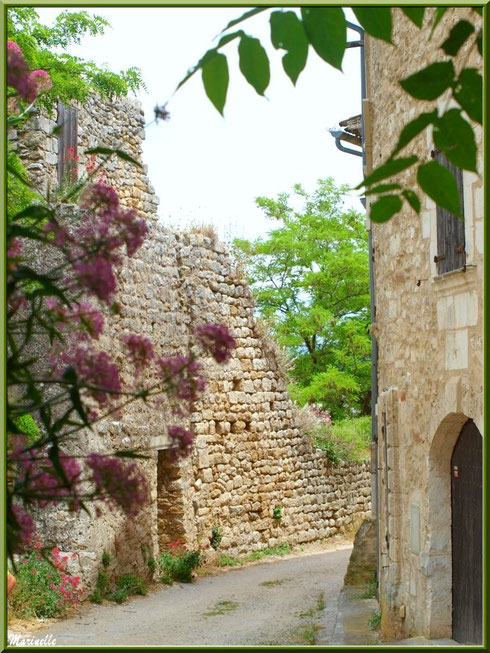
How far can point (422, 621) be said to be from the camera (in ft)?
20.4

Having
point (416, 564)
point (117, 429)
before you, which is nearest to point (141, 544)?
point (117, 429)

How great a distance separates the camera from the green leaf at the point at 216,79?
168cm

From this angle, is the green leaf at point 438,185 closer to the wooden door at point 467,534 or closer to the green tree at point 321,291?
the wooden door at point 467,534

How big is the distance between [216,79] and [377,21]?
0.38 meters

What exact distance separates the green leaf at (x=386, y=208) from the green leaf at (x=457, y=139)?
115 mm

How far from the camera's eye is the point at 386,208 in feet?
5.21

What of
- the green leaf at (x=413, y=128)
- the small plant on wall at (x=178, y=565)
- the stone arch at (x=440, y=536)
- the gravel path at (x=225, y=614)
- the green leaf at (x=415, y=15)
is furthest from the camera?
the small plant on wall at (x=178, y=565)

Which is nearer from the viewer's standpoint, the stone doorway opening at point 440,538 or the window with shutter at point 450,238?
the window with shutter at point 450,238

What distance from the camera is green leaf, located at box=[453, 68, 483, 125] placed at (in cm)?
162

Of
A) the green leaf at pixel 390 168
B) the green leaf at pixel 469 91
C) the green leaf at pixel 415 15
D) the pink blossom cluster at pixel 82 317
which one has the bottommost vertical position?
the pink blossom cluster at pixel 82 317

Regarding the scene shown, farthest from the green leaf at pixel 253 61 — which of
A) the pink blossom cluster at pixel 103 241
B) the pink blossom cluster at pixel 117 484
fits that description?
the pink blossom cluster at pixel 117 484

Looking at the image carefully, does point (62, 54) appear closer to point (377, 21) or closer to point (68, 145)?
point (68, 145)

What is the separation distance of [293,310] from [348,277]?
1439mm

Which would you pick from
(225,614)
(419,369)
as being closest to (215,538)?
(225,614)
